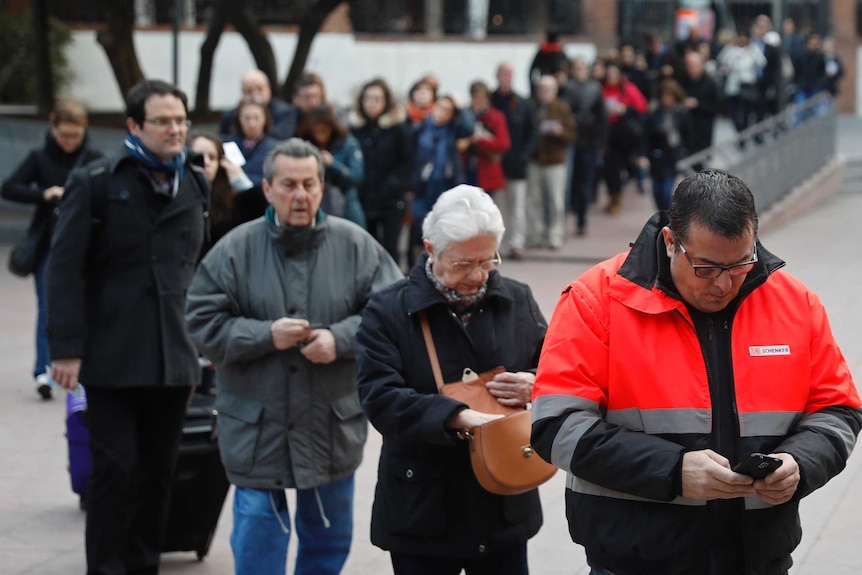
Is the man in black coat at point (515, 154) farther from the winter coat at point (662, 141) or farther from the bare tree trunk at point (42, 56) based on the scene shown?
the bare tree trunk at point (42, 56)

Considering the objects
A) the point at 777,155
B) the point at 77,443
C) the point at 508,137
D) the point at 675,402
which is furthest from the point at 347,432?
the point at 777,155

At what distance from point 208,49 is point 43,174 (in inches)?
449

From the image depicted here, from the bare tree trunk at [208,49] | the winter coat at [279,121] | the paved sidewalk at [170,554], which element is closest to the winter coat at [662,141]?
the paved sidewalk at [170,554]

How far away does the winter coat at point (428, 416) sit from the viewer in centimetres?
418

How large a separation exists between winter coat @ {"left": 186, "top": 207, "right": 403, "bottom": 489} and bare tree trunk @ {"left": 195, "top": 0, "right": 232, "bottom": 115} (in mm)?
15175

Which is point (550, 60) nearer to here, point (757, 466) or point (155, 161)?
point (155, 161)

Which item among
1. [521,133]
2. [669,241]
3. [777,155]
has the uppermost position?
[669,241]

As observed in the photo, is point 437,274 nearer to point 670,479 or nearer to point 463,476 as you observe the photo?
point 463,476

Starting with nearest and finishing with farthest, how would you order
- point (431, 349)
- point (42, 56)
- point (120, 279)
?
point (431, 349) → point (120, 279) → point (42, 56)

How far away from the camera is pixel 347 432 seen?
16.5 ft

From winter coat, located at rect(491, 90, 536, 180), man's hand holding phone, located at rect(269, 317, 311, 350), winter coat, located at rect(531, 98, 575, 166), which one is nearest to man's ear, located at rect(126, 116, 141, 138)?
man's hand holding phone, located at rect(269, 317, 311, 350)

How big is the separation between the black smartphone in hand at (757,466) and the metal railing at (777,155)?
11440 millimetres

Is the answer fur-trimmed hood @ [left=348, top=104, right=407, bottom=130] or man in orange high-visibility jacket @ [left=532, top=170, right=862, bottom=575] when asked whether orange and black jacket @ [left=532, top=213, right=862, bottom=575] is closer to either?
man in orange high-visibility jacket @ [left=532, top=170, right=862, bottom=575]

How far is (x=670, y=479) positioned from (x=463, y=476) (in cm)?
119
